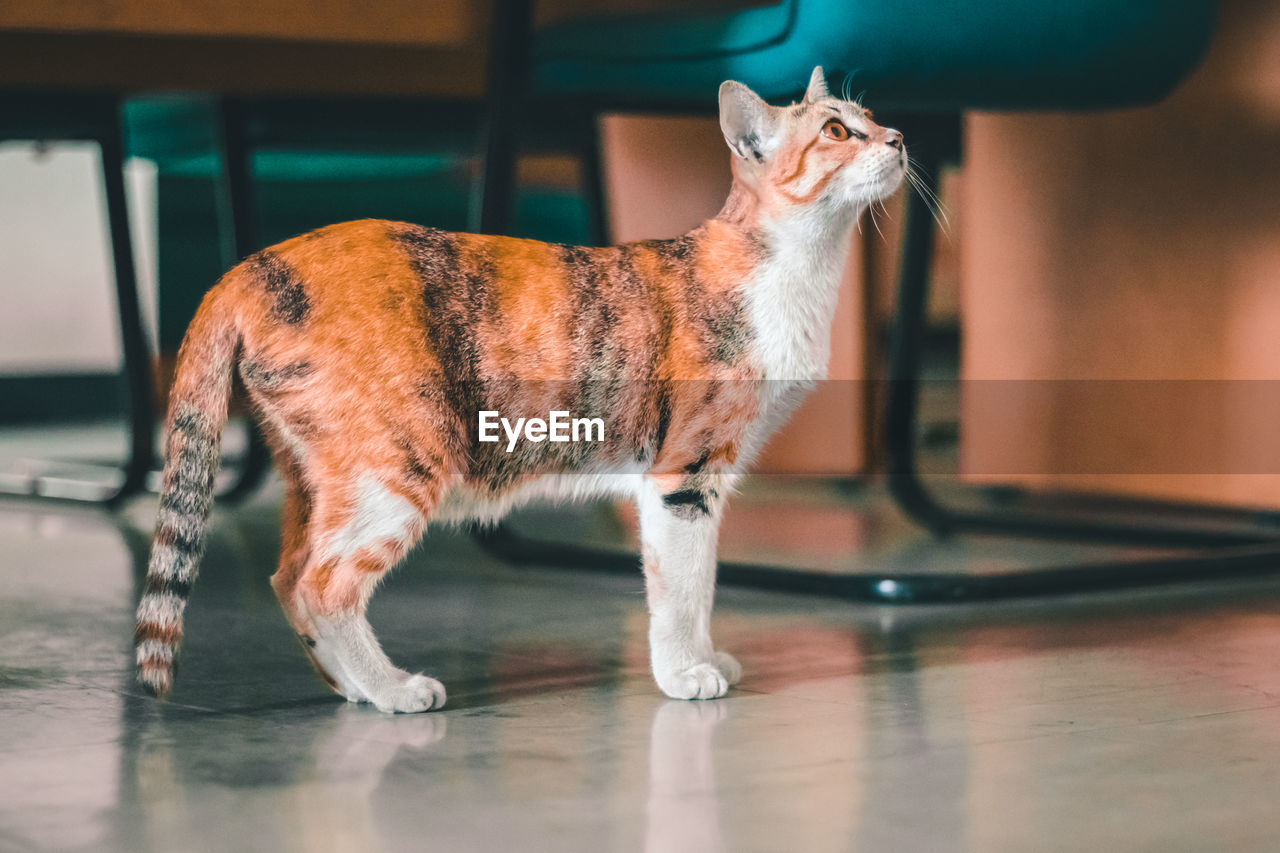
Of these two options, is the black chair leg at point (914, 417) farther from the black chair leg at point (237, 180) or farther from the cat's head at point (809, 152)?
the black chair leg at point (237, 180)

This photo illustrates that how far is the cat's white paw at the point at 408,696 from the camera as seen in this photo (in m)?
1.33

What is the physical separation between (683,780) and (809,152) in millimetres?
647

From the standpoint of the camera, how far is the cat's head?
4.87 feet

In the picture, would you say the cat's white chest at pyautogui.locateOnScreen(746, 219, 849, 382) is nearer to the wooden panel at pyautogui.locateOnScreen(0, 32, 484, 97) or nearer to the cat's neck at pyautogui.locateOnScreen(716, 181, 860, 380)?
the cat's neck at pyautogui.locateOnScreen(716, 181, 860, 380)

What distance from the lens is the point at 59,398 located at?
4906mm

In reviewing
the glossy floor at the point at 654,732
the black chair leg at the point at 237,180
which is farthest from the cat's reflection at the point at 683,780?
the black chair leg at the point at 237,180

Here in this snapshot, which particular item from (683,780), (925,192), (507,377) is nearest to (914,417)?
(925,192)

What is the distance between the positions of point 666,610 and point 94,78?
1.41 metres

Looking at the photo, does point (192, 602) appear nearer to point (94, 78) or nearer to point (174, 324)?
point (94, 78)

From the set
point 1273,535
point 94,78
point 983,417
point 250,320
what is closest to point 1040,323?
point 983,417

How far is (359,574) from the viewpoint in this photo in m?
1.33

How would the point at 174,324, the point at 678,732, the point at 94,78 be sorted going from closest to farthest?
the point at 678,732 → the point at 94,78 → the point at 174,324

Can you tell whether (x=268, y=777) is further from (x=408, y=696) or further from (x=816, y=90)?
(x=816, y=90)

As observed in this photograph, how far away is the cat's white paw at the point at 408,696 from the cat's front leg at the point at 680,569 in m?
0.20
